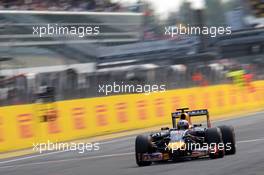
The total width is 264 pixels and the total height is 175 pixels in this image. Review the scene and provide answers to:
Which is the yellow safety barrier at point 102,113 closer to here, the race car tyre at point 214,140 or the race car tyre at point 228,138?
the race car tyre at point 228,138

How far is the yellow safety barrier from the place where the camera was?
619 inches

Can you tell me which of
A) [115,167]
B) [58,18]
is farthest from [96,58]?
[115,167]

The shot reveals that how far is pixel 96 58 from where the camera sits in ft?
87.6

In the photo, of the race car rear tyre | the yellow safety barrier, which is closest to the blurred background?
the yellow safety barrier

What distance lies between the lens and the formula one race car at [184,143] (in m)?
9.66

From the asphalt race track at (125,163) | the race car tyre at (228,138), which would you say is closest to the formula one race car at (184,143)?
the race car tyre at (228,138)

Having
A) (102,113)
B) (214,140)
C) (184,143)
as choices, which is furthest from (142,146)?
(102,113)

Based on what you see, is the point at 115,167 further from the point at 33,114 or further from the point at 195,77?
the point at 195,77

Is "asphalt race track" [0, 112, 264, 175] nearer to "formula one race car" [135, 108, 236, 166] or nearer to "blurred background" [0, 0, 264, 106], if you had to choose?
"formula one race car" [135, 108, 236, 166]

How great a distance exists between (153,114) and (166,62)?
21.0 feet

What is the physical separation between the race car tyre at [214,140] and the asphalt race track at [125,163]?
5.3 inches

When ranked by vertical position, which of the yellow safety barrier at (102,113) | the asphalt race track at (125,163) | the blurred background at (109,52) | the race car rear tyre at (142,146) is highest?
the blurred background at (109,52)

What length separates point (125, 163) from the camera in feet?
36.0

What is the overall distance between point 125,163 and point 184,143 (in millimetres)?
1719
